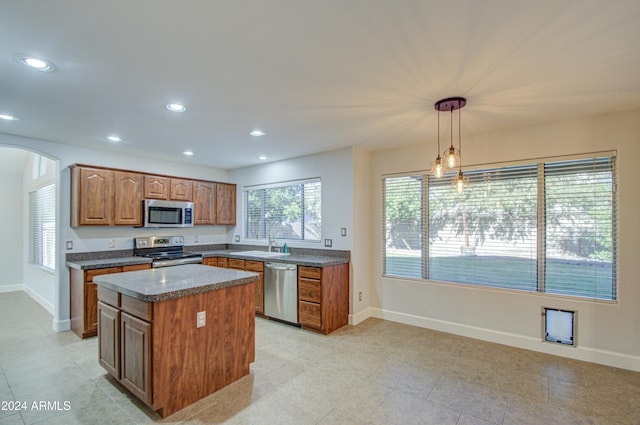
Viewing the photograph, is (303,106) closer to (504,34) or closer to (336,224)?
(504,34)

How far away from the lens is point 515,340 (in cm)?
345

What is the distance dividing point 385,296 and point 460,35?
3.51 m

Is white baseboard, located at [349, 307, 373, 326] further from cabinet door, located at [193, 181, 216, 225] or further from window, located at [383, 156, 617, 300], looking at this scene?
cabinet door, located at [193, 181, 216, 225]

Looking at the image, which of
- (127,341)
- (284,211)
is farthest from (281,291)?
(127,341)

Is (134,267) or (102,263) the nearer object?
(102,263)

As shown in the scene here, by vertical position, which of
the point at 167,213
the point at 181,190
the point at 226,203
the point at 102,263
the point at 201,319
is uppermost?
the point at 181,190

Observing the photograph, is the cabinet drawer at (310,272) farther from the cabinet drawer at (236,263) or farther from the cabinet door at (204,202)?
the cabinet door at (204,202)

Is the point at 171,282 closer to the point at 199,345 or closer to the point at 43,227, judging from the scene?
the point at 199,345

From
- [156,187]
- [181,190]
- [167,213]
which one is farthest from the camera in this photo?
[181,190]

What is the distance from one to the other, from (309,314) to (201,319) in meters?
1.79

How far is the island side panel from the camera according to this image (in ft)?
7.23

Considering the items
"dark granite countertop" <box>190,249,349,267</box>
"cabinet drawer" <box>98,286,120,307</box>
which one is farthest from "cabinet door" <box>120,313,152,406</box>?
"dark granite countertop" <box>190,249,349,267</box>

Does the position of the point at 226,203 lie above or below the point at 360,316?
above

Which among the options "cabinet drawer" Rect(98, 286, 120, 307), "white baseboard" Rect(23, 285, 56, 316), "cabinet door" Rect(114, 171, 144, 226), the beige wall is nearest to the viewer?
"cabinet drawer" Rect(98, 286, 120, 307)
